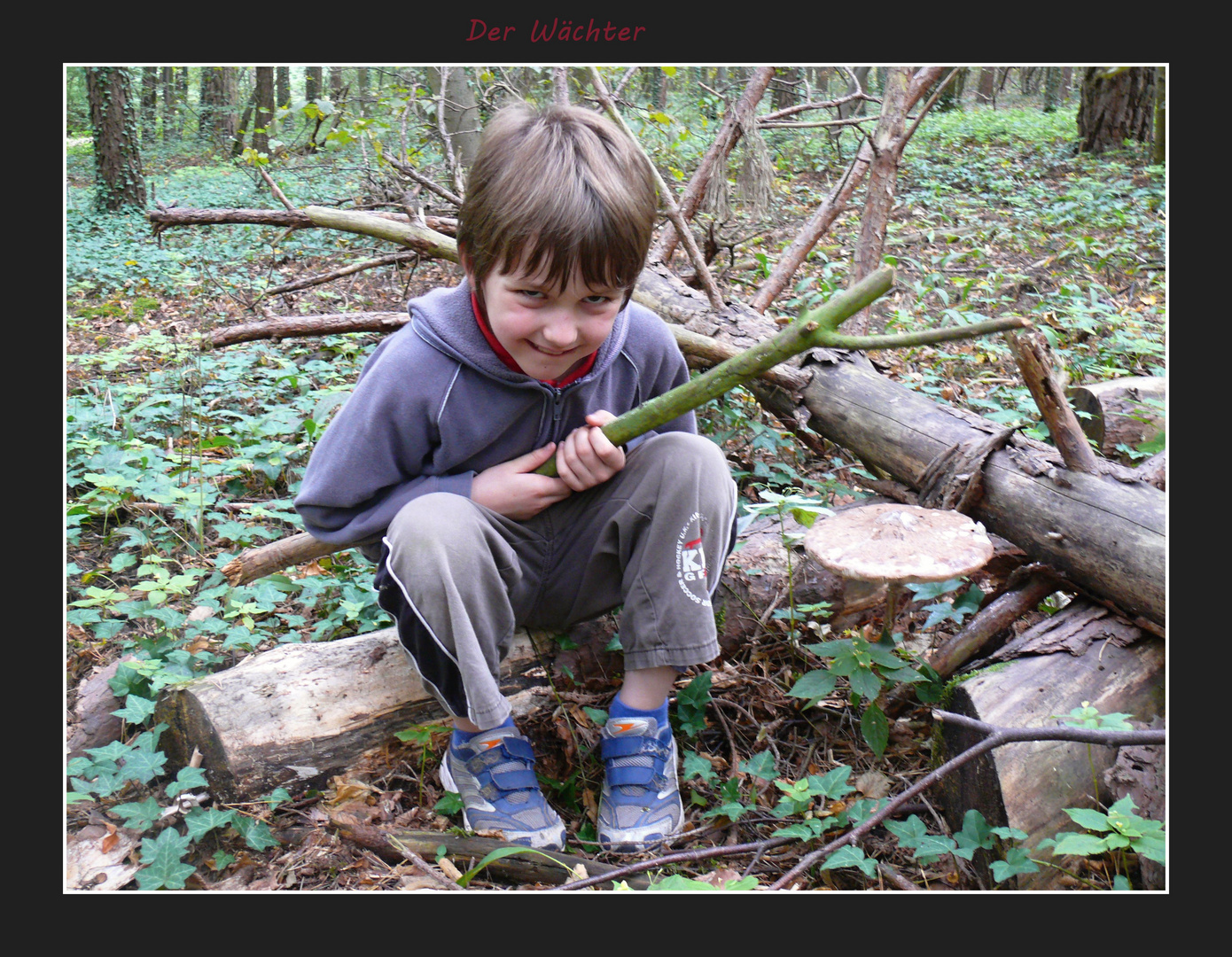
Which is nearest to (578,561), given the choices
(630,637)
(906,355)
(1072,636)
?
(630,637)

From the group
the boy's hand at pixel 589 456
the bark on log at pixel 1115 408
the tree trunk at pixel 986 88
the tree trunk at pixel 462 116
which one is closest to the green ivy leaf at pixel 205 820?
the boy's hand at pixel 589 456

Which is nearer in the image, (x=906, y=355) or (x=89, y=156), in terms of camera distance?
(x=906, y=355)

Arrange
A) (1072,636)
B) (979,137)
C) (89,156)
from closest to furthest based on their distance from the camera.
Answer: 1. (1072,636)
2. (89,156)
3. (979,137)

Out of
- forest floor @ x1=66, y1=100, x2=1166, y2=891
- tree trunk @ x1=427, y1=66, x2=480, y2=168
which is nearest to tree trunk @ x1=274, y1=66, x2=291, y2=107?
tree trunk @ x1=427, y1=66, x2=480, y2=168

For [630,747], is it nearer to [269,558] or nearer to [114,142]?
[269,558]

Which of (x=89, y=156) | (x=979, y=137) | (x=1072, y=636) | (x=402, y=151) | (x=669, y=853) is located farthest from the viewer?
(x=979, y=137)

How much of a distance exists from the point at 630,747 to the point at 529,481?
0.67 m

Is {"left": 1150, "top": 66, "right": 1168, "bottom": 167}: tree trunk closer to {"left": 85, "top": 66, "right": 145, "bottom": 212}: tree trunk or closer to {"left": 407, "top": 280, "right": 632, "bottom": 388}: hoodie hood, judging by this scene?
{"left": 407, "top": 280, "right": 632, "bottom": 388}: hoodie hood

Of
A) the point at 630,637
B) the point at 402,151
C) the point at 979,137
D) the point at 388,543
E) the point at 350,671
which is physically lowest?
the point at 350,671

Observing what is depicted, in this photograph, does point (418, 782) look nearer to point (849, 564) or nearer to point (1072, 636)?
point (849, 564)

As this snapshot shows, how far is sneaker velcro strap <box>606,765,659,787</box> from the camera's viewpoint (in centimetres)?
204

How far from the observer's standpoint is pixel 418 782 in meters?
2.13

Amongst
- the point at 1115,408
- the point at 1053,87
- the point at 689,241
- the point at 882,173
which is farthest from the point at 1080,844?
the point at 1053,87

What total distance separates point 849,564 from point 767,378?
4.43 feet
